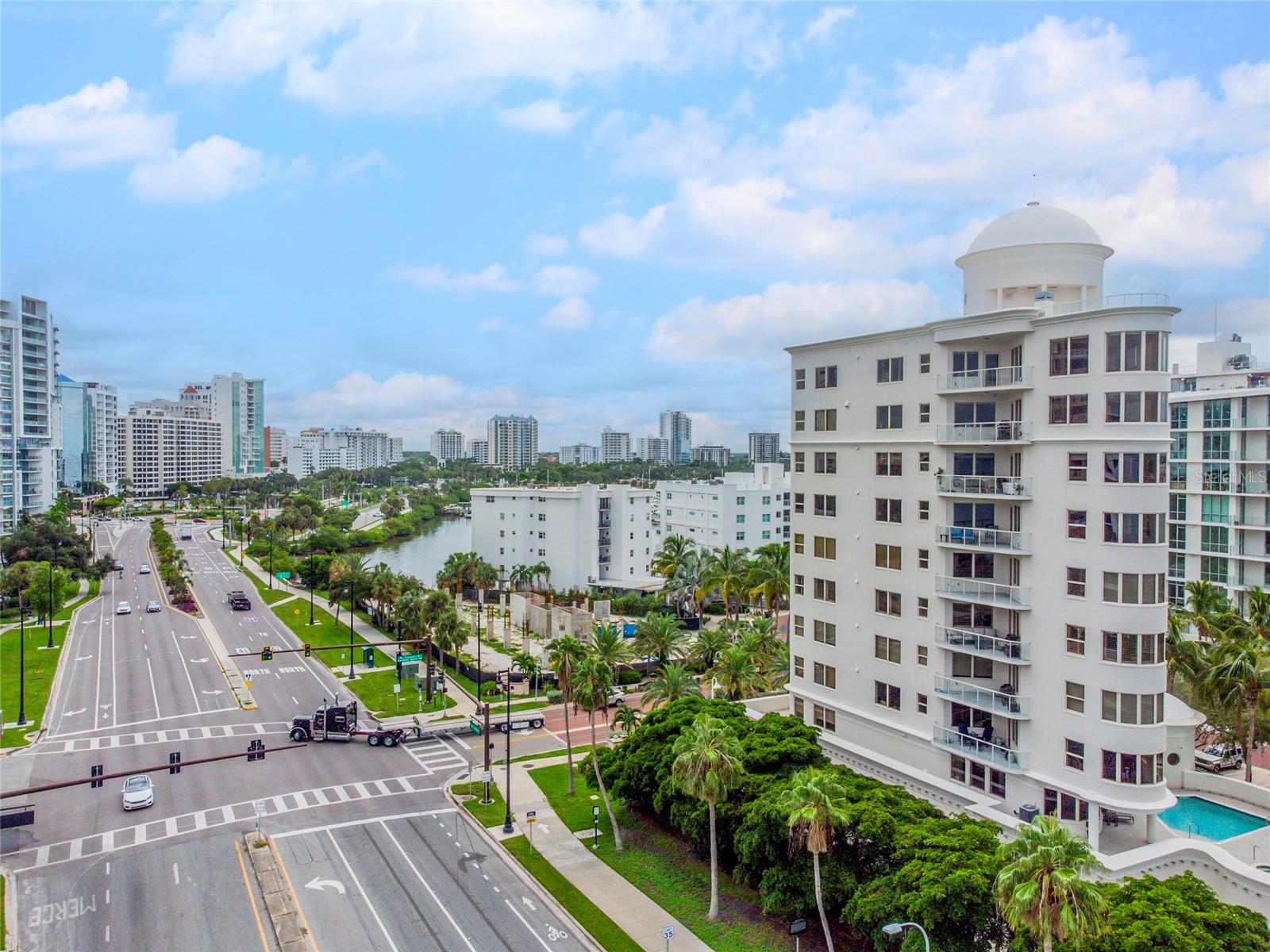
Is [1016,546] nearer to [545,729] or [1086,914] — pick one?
[1086,914]

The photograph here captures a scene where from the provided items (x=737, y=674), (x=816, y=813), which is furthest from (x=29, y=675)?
(x=816, y=813)

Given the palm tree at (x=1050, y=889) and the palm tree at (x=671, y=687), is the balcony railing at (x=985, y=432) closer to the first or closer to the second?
the palm tree at (x=1050, y=889)

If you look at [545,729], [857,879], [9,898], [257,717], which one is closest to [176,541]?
[257,717]

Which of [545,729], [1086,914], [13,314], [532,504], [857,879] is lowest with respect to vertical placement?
[545,729]

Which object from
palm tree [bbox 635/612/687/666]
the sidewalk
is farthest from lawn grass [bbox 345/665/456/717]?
the sidewalk

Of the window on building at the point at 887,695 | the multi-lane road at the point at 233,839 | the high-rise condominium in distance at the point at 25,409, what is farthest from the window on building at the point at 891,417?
the high-rise condominium in distance at the point at 25,409

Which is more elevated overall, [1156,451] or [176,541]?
[1156,451]

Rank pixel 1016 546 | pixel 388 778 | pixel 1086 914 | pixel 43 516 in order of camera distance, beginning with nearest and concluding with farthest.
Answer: pixel 1086 914, pixel 1016 546, pixel 388 778, pixel 43 516
